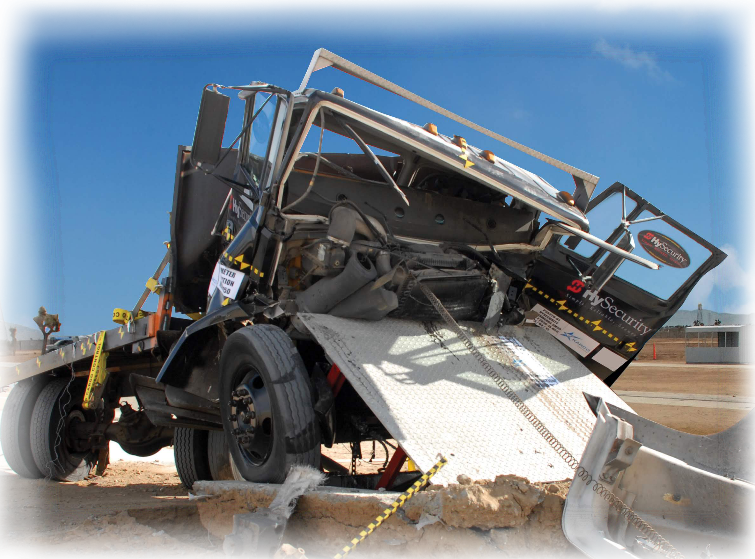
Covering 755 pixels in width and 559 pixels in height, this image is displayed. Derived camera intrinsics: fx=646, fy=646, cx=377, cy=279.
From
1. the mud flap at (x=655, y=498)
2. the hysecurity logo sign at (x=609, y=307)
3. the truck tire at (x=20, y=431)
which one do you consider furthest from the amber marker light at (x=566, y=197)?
the truck tire at (x=20, y=431)

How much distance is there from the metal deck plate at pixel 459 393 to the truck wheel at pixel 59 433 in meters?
4.60

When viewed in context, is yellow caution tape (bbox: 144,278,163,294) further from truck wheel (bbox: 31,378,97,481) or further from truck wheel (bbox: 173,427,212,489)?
truck wheel (bbox: 31,378,97,481)

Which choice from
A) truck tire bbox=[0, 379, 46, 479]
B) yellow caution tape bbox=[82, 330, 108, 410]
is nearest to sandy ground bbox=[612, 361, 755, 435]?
yellow caution tape bbox=[82, 330, 108, 410]

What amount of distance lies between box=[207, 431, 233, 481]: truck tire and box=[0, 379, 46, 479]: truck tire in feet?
8.63

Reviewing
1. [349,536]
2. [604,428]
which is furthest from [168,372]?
[604,428]

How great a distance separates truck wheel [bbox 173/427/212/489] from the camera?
19.7ft

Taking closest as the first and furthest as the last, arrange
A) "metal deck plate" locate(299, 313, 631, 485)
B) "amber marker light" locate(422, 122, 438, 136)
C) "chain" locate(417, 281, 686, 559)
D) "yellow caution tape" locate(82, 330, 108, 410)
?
"chain" locate(417, 281, 686, 559) < "metal deck plate" locate(299, 313, 631, 485) < "amber marker light" locate(422, 122, 438, 136) < "yellow caution tape" locate(82, 330, 108, 410)

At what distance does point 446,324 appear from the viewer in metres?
4.45

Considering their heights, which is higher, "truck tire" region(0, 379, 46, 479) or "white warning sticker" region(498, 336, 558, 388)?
"white warning sticker" region(498, 336, 558, 388)

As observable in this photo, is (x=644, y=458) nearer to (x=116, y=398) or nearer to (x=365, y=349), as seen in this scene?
(x=365, y=349)

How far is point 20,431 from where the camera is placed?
707 centimetres

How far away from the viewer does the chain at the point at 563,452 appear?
2.44 metres

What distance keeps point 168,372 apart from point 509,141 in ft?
9.98

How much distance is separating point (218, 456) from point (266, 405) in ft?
8.07
